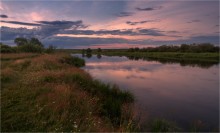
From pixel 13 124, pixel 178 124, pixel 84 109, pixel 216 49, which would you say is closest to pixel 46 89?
pixel 84 109

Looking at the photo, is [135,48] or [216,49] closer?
[216,49]

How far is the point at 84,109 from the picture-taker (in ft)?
25.1

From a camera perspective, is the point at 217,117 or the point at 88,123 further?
the point at 217,117

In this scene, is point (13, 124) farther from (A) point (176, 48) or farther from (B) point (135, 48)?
(B) point (135, 48)

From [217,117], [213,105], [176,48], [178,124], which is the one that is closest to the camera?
[178,124]

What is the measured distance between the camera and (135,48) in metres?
117

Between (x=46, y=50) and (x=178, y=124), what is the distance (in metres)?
52.2

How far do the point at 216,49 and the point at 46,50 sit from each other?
55990 millimetres

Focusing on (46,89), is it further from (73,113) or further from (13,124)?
(13,124)

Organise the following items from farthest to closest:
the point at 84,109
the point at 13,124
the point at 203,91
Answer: the point at 203,91 → the point at 84,109 → the point at 13,124

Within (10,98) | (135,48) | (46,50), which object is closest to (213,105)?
(10,98)

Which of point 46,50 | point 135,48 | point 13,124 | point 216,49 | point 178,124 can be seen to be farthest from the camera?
point 135,48

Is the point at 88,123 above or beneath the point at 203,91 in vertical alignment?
above

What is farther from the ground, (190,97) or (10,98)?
(10,98)
